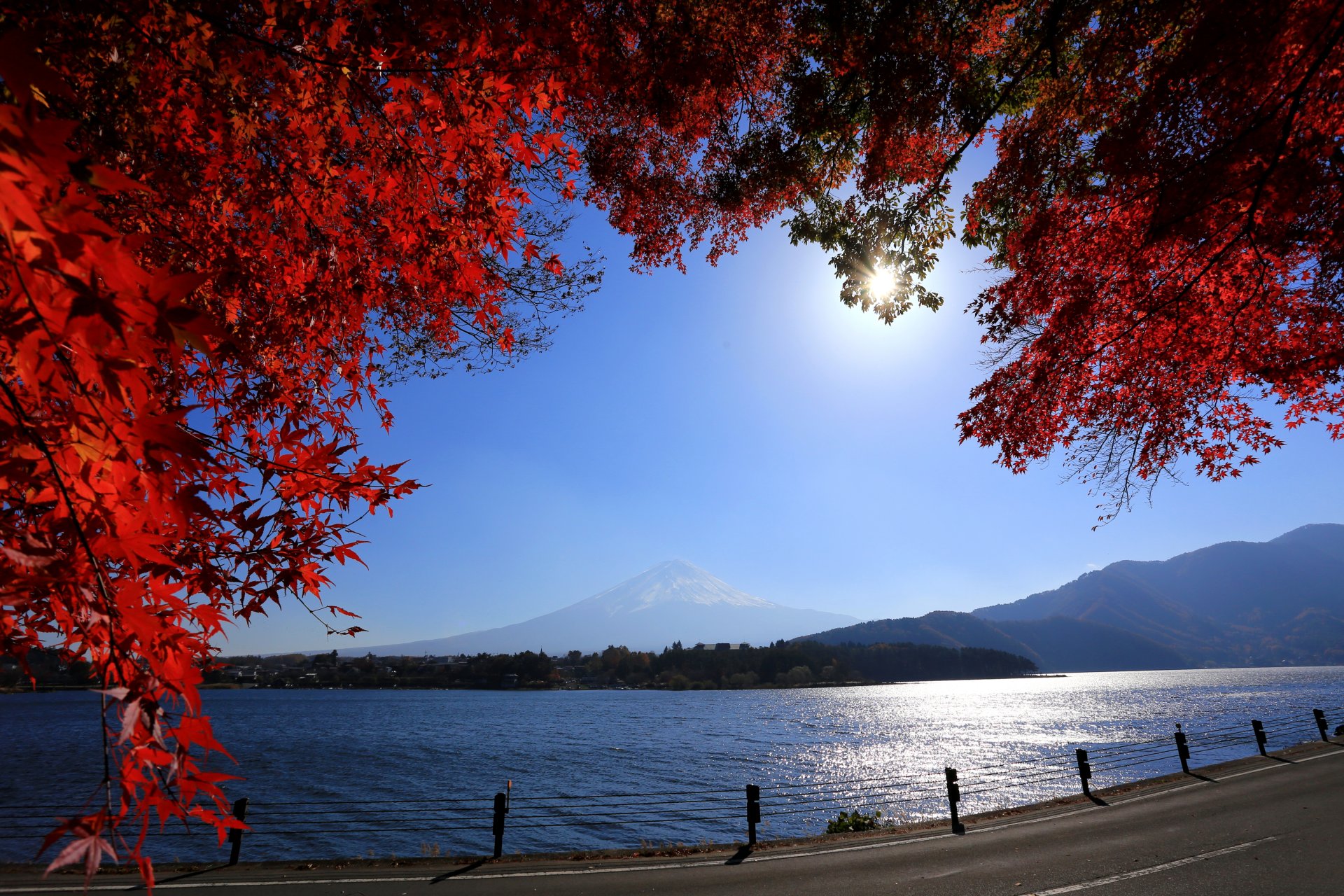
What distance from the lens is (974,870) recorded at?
28.1 ft

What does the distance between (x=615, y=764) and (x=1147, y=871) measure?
45.6 m

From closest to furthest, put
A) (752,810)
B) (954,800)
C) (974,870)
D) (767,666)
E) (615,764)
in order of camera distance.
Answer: (974,870), (752,810), (954,800), (615,764), (767,666)

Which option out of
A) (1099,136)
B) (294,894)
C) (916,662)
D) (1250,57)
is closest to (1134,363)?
(1099,136)

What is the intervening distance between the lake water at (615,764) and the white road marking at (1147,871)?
13.7ft

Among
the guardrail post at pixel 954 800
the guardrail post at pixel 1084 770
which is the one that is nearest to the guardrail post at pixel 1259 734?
the guardrail post at pixel 1084 770

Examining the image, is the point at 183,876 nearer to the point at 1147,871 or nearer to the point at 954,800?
the point at 954,800

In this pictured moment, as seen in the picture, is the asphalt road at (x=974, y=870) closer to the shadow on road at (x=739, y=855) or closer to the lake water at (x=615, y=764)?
the shadow on road at (x=739, y=855)

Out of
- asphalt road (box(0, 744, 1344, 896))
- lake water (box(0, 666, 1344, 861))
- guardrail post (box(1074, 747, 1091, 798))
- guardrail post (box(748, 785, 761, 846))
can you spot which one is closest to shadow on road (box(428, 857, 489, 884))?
asphalt road (box(0, 744, 1344, 896))

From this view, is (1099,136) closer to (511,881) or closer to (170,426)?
(170,426)

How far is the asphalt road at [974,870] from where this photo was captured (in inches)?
306

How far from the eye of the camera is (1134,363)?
22.3ft

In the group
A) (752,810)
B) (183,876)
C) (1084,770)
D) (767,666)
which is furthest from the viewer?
(767,666)

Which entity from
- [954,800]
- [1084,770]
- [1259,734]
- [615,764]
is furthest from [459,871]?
[615,764]

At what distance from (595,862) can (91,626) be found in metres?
10.2
